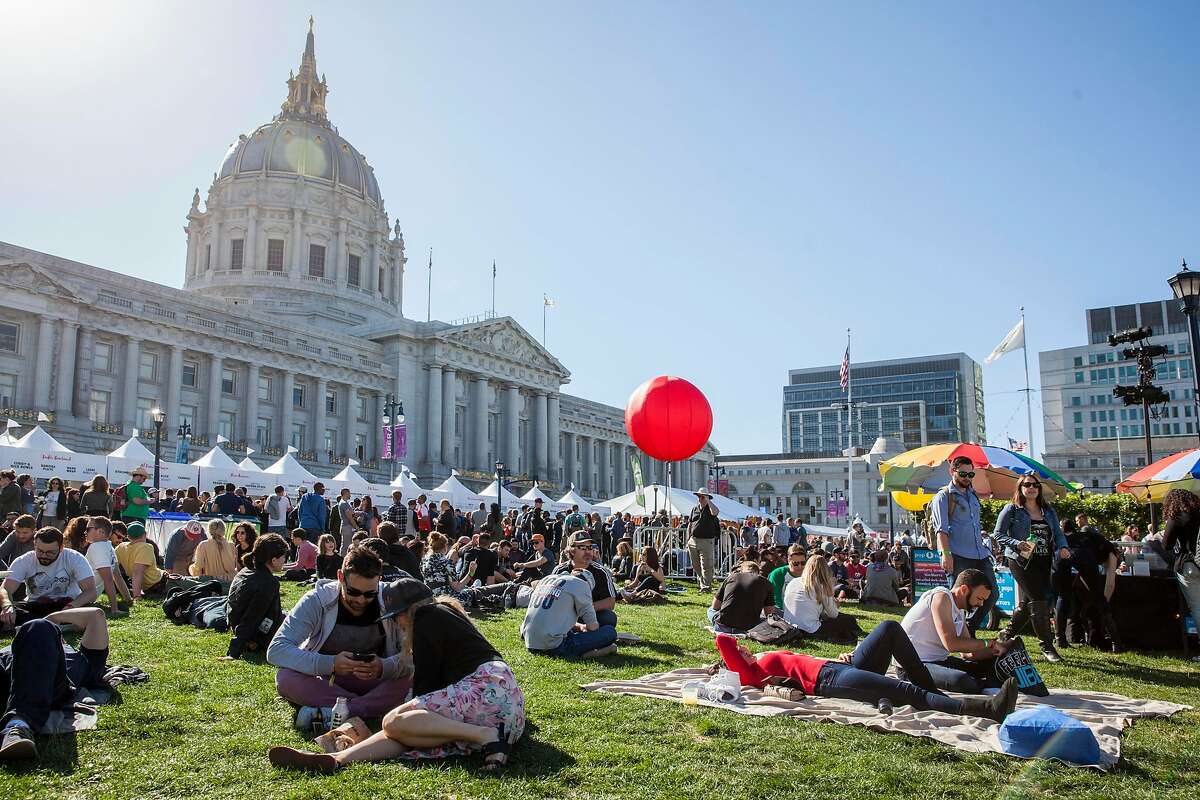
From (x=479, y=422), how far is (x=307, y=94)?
3865 cm

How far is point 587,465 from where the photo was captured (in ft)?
292

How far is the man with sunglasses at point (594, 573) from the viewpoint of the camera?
33.1 feet

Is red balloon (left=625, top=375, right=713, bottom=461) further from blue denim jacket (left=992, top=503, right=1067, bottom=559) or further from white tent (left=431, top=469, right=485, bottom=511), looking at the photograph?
white tent (left=431, top=469, right=485, bottom=511)

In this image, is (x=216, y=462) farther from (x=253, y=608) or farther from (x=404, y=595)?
(x=404, y=595)

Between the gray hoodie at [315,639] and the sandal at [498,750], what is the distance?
3.20ft

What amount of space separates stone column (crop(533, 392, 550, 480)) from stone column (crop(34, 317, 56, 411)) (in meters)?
38.9

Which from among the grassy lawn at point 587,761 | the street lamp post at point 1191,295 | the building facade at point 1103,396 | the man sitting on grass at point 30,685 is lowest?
the grassy lawn at point 587,761

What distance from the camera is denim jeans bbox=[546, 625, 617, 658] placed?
30.4 ft

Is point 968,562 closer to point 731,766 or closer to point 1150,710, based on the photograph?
point 1150,710

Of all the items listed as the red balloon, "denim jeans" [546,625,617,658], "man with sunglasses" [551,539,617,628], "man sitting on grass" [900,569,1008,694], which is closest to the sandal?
"man sitting on grass" [900,569,1008,694]

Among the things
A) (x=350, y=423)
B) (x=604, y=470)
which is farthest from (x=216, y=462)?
(x=604, y=470)

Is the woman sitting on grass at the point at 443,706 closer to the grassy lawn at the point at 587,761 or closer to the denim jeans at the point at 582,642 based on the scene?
the grassy lawn at the point at 587,761

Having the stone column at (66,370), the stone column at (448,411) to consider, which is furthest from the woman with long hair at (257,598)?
the stone column at (448,411)

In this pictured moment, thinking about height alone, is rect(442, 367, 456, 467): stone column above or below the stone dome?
below
